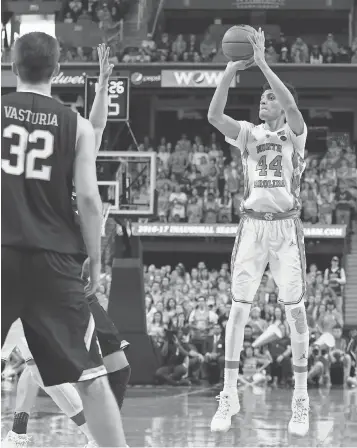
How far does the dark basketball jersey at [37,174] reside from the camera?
4820 mm

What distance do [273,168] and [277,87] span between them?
2.64 feet

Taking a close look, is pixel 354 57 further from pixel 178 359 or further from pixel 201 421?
pixel 201 421

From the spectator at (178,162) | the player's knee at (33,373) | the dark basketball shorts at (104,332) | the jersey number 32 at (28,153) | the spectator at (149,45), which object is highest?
the spectator at (149,45)

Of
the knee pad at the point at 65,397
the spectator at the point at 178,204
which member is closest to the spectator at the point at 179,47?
the spectator at the point at 178,204

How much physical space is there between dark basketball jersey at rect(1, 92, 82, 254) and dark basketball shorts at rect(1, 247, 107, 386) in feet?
0.26

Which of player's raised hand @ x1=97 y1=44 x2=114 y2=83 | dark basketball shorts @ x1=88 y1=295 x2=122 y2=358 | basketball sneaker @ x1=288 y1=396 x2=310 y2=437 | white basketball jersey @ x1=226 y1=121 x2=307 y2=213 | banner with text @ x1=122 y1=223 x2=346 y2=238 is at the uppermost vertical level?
player's raised hand @ x1=97 y1=44 x2=114 y2=83

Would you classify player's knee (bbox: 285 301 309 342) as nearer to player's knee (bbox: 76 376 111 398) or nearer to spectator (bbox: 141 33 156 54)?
player's knee (bbox: 76 376 111 398)

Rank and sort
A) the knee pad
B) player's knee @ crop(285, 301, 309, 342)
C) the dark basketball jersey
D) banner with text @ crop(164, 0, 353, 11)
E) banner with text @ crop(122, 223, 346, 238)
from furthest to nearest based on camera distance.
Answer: banner with text @ crop(164, 0, 353, 11)
banner with text @ crop(122, 223, 346, 238)
player's knee @ crop(285, 301, 309, 342)
the knee pad
the dark basketball jersey

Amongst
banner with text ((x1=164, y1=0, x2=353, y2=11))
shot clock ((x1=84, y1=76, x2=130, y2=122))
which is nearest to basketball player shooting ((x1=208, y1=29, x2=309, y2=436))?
shot clock ((x1=84, y1=76, x2=130, y2=122))

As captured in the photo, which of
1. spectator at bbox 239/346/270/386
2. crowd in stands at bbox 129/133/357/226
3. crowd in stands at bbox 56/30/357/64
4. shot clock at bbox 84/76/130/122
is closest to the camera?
shot clock at bbox 84/76/130/122

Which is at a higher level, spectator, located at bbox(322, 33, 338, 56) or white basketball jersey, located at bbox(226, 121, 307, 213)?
spectator, located at bbox(322, 33, 338, 56)

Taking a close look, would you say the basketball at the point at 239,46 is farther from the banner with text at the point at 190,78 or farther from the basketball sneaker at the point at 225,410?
the banner with text at the point at 190,78

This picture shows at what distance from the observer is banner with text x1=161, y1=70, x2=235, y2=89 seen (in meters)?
28.6

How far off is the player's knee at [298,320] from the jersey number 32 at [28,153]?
3.59 m
